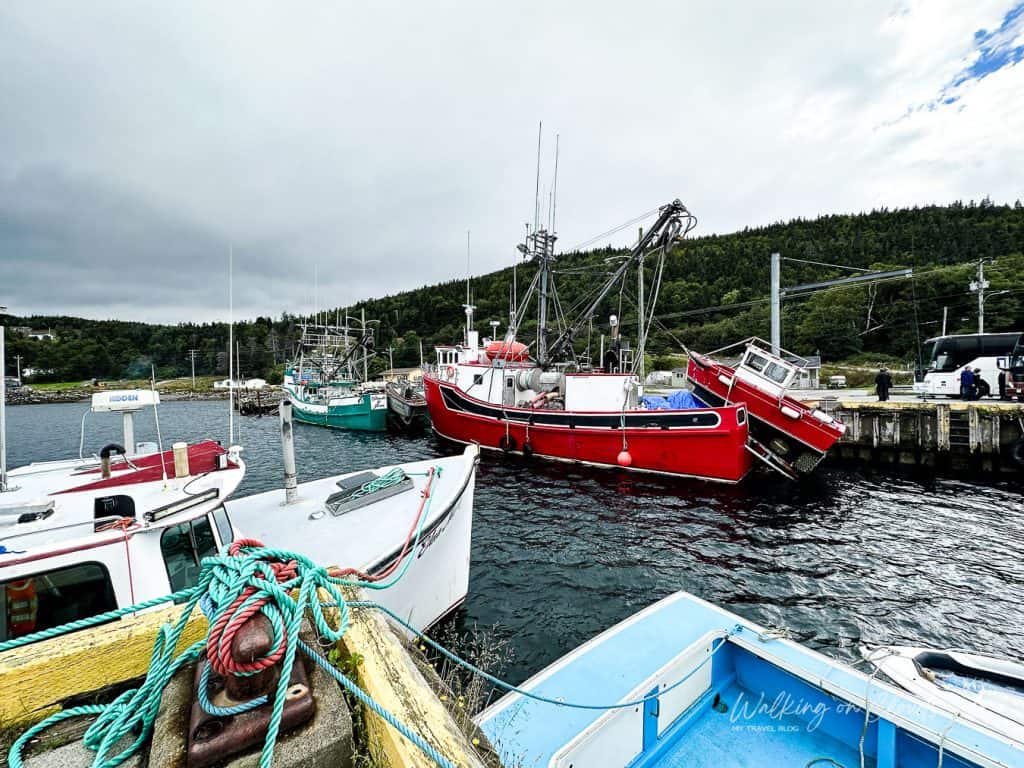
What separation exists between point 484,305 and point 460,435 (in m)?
77.5

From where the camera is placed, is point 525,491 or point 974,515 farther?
point 525,491

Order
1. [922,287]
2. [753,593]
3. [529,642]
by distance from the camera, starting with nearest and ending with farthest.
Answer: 1. [529,642]
2. [753,593]
3. [922,287]

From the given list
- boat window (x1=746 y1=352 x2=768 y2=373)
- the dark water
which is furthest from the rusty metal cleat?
boat window (x1=746 y1=352 x2=768 y2=373)

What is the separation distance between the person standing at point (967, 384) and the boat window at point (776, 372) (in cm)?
1184

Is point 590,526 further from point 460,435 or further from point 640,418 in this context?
point 460,435

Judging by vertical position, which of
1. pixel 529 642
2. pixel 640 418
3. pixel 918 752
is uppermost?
pixel 640 418

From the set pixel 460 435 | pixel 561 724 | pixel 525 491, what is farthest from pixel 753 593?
pixel 460 435

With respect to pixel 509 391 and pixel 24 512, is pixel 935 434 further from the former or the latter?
pixel 24 512

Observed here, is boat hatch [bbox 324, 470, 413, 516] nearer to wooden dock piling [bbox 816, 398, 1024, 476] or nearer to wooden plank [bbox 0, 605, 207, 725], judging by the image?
wooden plank [bbox 0, 605, 207, 725]

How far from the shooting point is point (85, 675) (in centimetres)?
160

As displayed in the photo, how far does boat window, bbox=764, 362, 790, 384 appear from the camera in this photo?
43.1ft

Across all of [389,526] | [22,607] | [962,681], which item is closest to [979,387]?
[962,681]

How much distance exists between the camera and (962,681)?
13.0 ft

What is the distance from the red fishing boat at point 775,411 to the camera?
12.6 m
